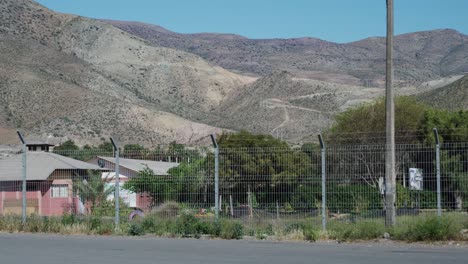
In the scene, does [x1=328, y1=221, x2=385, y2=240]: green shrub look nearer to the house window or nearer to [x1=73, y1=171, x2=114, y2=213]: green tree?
[x1=73, y1=171, x2=114, y2=213]: green tree

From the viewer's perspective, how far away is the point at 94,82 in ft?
347

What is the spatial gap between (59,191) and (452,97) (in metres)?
61.0

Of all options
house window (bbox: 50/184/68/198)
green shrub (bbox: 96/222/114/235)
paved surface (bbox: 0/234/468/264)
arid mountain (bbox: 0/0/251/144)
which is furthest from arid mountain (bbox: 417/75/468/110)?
paved surface (bbox: 0/234/468/264)

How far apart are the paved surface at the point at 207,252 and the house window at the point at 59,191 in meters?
6.12

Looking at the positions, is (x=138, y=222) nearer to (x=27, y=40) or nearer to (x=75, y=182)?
(x=75, y=182)

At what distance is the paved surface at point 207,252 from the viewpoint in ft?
51.6

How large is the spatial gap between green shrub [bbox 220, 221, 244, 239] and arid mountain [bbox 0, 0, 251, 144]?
60018 millimetres

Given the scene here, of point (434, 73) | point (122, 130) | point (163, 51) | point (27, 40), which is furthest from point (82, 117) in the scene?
point (434, 73)

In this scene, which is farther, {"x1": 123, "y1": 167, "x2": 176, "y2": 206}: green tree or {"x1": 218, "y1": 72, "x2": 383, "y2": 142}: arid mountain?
{"x1": 218, "y1": 72, "x2": 383, "y2": 142}: arid mountain

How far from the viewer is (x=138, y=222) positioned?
2375 centimetres

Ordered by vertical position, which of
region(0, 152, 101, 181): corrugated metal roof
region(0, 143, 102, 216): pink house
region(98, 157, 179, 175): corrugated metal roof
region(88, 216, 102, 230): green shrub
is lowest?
region(88, 216, 102, 230): green shrub

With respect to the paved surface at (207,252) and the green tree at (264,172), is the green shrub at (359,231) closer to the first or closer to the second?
the paved surface at (207,252)

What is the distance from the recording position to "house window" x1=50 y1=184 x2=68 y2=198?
27.5m

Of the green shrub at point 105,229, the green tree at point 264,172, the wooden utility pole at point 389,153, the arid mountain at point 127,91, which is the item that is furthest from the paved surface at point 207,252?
the arid mountain at point 127,91
